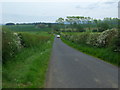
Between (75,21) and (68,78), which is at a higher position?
(75,21)

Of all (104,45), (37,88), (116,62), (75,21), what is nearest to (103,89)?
(37,88)

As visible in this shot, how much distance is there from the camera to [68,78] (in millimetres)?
→ 7770

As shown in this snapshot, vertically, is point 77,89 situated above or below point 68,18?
below

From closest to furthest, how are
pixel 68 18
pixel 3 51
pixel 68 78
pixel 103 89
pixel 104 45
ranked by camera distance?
1. pixel 103 89
2. pixel 68 78
3. pixel 3 51
4. pixel 104 45
5. pixel 68 18

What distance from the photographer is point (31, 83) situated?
22.6 feet

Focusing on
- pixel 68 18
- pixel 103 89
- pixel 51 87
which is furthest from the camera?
pixel 68 18

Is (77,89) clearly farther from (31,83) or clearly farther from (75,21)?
(75,21)

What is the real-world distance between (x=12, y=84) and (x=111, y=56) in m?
8.14

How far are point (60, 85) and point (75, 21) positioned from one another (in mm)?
104380

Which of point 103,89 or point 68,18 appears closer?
point 103,89

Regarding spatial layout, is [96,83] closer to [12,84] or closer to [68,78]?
[68,78]

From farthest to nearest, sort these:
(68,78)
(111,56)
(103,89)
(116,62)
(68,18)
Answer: (68,18), (111,56), (116,62), (68,78), (103,89)

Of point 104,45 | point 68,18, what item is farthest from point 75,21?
point 104,45

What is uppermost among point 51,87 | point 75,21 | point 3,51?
point 75,21
